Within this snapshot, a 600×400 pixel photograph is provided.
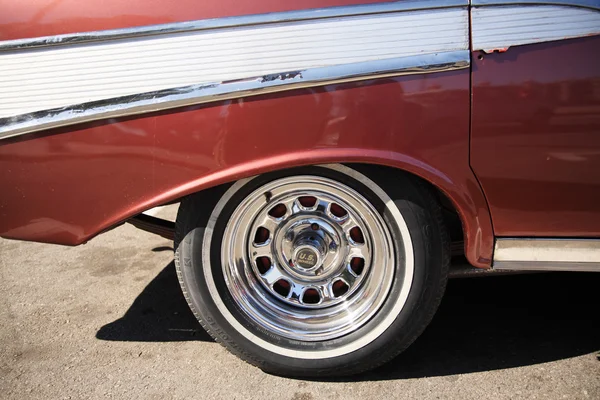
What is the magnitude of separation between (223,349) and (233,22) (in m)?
1.48

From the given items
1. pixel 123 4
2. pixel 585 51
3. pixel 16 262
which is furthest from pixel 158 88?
pixel 16 262

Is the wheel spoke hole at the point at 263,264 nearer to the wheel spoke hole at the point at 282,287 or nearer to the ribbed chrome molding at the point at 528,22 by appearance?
the wheel spoke hole at the point at 282,287

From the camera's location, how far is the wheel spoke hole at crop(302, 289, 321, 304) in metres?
2.49

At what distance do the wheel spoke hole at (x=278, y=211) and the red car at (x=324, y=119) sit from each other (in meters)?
0.18

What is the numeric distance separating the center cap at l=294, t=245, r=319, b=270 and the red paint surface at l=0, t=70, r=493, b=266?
50 cm

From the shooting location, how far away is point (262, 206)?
2.33 m

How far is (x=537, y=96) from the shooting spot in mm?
1951

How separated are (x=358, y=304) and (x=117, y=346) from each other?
1.18 m

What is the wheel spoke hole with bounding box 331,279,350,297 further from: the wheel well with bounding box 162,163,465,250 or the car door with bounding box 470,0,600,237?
the car door with bounding box 470,0,600,237

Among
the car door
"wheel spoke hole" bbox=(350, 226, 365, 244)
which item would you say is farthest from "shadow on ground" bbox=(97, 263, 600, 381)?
the car door

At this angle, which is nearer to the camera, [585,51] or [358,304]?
[585,51]

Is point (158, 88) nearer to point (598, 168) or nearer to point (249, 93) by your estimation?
point (249, 93)

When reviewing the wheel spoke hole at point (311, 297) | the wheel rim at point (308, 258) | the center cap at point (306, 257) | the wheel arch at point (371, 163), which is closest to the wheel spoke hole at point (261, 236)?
the wheel rim at point (308, 258)

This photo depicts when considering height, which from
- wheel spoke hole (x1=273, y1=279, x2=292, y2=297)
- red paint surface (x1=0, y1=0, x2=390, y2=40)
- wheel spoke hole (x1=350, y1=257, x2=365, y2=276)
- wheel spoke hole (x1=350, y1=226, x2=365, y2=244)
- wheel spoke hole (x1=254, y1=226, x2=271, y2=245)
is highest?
red paint surface (x1=0, y1=0, x2=390, y2=40)
